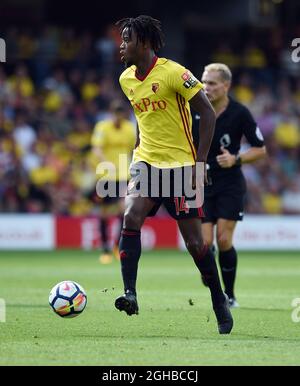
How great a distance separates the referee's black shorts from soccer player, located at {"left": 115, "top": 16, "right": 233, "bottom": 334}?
7.32ft

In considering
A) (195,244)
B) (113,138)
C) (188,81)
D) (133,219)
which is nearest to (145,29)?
(188,81)

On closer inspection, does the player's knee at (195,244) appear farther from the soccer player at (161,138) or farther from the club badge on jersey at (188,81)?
the club badge on jersey at (188,81)

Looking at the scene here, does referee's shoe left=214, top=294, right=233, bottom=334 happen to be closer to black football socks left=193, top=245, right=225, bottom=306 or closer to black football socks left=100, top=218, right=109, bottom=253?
black football socks left=193, top=245, right=225, bottom=306

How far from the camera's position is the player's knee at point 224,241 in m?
10.1

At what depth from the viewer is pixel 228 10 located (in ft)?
82.8

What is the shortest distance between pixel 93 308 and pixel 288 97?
14.8 m

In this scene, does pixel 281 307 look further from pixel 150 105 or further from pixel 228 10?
pixel 228 10

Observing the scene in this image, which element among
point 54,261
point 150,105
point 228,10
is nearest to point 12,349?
point 150,105

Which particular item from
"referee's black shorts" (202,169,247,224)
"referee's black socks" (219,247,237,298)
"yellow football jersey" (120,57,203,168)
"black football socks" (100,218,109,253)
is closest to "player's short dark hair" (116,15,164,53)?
"yellow football jersey" (120,57,203,168)

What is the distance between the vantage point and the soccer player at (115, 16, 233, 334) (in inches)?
304

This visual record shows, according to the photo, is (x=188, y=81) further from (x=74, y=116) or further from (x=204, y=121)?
(x=74, y=116)

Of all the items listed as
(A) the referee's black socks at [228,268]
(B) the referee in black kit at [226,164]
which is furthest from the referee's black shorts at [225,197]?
(A) the referee's black socks at [228,268]

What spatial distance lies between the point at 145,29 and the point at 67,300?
2.22 meters

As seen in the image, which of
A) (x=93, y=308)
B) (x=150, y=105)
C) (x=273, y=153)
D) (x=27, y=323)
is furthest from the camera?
(x=273, y=153)
